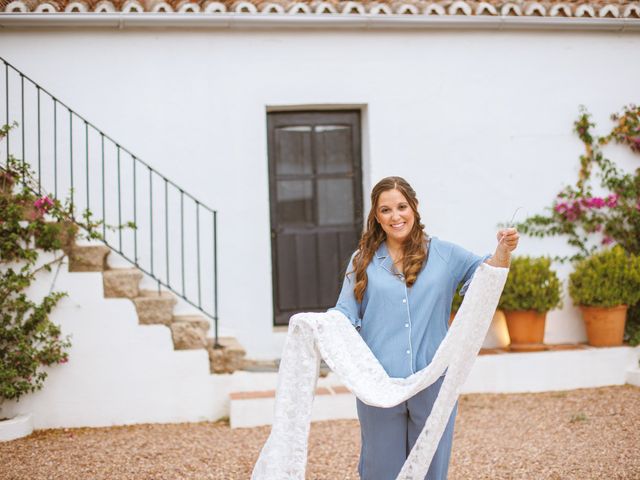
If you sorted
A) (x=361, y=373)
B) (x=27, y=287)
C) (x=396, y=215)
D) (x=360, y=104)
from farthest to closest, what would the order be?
(x=360, y=104), (x=27, y=287), (x=396, y=215), (x=361, y=373)

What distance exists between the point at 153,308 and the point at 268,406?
1.25 meters

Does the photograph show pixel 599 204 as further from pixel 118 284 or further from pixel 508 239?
pixel 118 284

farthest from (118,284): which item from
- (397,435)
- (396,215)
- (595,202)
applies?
(595,202)

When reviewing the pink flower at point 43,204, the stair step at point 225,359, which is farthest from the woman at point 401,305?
the pink flower at point 43,204

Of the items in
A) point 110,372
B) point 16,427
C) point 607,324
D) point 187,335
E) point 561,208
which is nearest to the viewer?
point 16,427

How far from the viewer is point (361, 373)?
2607 millimetres

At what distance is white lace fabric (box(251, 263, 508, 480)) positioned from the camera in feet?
8.13

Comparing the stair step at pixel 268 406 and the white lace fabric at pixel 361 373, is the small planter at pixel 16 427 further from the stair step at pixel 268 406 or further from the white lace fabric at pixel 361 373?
the white lace fabric at pixel 361 373

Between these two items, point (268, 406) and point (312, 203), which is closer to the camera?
point (268, 406)

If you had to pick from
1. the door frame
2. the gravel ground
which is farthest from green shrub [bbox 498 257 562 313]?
the door frame

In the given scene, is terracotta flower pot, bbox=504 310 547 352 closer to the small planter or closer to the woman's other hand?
the woman's other hand

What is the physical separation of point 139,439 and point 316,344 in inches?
112

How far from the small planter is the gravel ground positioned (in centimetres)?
7

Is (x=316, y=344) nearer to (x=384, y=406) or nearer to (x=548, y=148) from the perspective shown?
(x=384, y=406)
